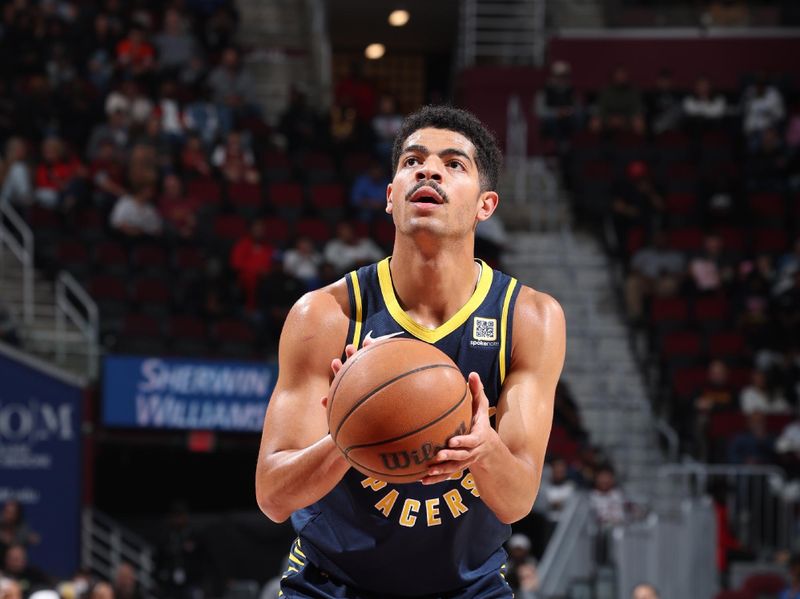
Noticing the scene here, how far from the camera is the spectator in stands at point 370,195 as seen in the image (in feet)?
55.2

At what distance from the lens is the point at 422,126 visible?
4.75 m

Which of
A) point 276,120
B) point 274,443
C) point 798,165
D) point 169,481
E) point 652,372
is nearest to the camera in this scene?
point 274,443

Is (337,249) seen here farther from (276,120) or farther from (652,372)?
(276,120)

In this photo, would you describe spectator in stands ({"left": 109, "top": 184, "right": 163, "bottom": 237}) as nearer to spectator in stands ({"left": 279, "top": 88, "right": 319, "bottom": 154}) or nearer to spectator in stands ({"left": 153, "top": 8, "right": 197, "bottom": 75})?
spectator in stands ({"left": 279, "top": 88, "right": 319, "bottom": 154})

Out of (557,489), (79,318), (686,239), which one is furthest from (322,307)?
(686,239)

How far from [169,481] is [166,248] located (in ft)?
8.35

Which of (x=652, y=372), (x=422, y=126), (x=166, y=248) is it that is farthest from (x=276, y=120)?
(x=422, y=126)

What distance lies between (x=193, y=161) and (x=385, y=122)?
3114 millimetres

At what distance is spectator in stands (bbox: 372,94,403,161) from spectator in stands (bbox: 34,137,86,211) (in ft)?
13.0

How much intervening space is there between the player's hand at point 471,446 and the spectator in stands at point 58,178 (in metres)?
12.5

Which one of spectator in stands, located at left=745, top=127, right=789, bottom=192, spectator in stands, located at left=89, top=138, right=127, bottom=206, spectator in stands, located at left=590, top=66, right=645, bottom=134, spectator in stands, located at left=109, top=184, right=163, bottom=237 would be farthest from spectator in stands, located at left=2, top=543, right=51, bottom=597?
spectator in stands, located at left=745, top=127, right=789, bottom=192

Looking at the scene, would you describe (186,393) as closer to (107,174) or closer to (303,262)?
(303,262)

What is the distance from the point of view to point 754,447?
564 inches

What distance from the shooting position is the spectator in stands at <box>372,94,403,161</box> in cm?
1856
